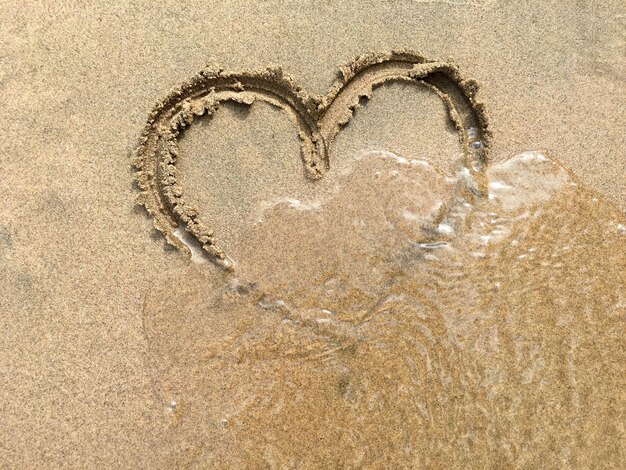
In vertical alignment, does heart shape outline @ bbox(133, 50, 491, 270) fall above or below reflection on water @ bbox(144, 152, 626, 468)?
A: above

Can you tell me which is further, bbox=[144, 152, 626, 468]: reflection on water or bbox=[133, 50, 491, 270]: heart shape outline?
bbox=[133, 50, 491, 270]: heart shape outline

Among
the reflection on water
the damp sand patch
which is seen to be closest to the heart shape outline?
the damp sand patch

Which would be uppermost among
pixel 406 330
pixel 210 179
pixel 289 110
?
pixel 289 110

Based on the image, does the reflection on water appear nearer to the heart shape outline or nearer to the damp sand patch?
the damp sand patch

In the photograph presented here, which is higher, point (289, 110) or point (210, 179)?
point (289, 110)

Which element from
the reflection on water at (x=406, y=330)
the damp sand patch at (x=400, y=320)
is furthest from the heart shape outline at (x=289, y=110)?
the reflection on water at (x=406, y=330)

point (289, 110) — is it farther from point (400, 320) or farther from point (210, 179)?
point (400, 320)

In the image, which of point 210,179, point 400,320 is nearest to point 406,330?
point 400,320
